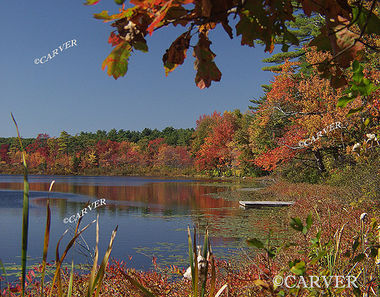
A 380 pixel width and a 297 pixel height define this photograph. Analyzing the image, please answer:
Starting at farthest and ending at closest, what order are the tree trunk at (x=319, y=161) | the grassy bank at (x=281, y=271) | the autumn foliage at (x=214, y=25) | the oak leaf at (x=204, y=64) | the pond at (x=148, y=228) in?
the tree trunk at (x=319, y=161) → the pond at (x=148, y=228) → the grassy bank at (x=281, y=271) → the oak leaf at (x=204, y=64) → the autumn foliage at (x=214, y=25)

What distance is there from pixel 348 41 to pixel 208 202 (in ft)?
47.6

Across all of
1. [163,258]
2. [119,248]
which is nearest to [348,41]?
[163,258]

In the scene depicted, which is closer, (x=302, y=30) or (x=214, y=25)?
(x=214, y=25)

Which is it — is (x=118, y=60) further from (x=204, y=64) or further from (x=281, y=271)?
(x=281, y=271)

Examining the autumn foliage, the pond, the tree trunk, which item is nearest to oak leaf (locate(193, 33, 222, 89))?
the autumn foliage

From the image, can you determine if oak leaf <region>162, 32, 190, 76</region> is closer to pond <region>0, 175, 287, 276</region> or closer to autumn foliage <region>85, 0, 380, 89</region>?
autumn foliage <region>85, 0, 380, 89</region>

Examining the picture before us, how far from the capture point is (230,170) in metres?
36.8

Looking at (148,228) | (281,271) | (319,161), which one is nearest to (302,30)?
(319,161)

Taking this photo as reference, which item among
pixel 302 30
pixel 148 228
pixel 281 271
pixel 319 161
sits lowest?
pixel 148 228

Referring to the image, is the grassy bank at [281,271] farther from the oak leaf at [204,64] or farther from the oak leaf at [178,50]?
the oak leaf at [178,50]

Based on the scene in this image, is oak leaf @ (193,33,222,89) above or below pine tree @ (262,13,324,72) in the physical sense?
below

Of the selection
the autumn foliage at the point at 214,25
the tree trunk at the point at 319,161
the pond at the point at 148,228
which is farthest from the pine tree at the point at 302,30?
the autumn foliage at the point at 214,25

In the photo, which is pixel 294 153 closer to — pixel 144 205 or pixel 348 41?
pixel 144 205

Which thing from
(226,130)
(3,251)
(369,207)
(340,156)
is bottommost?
(3,251)
